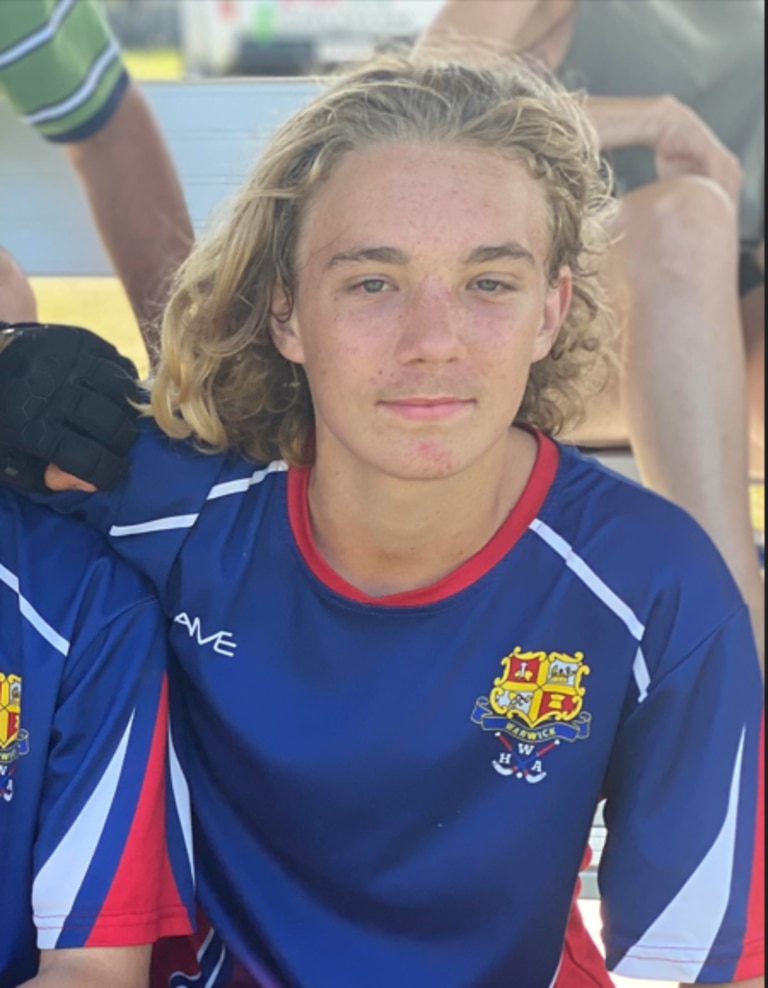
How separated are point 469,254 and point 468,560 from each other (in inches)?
12.2

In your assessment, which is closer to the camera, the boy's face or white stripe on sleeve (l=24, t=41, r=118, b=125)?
the boy's face

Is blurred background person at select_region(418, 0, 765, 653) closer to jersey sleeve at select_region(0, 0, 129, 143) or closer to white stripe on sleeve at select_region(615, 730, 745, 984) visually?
jersey sleeve at select_region(0, 0, 129, 143)

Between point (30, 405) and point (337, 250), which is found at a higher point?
point (337, 250)

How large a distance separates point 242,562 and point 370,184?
0.41m

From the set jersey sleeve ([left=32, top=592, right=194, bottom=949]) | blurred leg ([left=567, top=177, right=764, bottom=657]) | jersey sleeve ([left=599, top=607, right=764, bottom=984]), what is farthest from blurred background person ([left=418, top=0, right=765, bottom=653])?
jersey sleeve ([left=32, top=592, right=194, bottom=949])

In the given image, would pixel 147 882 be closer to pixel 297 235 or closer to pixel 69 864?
pixel 69 864

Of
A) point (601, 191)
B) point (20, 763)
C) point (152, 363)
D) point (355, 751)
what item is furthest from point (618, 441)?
point (20, 763)

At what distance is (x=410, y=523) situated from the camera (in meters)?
1.37

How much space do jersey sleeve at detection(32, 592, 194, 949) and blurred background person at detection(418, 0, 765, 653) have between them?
0.81 metres

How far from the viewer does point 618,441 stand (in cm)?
204

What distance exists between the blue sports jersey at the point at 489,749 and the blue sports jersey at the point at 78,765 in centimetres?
8

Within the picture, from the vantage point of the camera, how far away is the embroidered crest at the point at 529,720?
4.29 ft

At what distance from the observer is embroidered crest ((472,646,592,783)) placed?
131 cm

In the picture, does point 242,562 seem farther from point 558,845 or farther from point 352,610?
point 558,845
